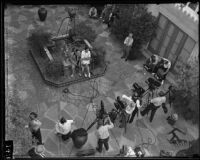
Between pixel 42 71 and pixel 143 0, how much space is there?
350 inches

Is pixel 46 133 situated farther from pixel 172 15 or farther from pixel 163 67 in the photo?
pixel 172 15

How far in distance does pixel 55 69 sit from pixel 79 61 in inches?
36.7

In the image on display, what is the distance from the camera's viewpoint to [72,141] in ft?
27.9

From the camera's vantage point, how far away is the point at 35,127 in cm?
752

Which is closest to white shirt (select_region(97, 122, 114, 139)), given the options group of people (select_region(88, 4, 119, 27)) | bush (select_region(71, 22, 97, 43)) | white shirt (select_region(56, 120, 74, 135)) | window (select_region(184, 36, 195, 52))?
white shirt (select_region(56, 120, 74, 135))

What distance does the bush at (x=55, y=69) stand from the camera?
10.1 m

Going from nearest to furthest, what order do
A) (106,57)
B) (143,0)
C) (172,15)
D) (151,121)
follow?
1. (143,0)
2. (151,121)
3. (172,15)
4. (106,57)

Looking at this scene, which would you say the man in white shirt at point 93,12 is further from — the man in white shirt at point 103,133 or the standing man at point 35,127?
the man in white shirt at point 103,133

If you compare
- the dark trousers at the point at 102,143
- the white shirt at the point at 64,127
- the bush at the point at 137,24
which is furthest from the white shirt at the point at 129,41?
the white shirt at the point at 64,127

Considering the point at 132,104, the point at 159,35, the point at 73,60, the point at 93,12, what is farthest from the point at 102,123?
the point at 93,12

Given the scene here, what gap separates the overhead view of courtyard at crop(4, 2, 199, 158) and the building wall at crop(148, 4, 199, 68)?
35 mm

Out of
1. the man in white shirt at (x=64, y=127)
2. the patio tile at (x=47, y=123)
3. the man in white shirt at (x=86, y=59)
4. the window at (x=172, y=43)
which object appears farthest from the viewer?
the window at (x=172, y=43)

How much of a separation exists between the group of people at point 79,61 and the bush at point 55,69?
379 millimetres
